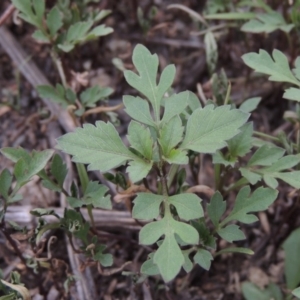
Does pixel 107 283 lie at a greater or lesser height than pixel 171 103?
lesser

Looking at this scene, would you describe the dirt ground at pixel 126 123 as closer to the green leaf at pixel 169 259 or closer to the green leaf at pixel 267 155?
the green leaf at pixel 267 155

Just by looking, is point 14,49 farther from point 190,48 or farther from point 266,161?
point 266,161

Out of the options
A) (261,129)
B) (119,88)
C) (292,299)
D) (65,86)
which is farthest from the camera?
(119,88)

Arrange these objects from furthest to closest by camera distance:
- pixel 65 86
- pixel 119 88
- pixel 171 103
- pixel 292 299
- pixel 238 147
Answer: pixel 119 88 < pixel 65 86 < pixel 292 299 < pixel 238 147 < pixel 171 103

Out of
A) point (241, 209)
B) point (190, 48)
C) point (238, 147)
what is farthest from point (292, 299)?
point (190, 48)

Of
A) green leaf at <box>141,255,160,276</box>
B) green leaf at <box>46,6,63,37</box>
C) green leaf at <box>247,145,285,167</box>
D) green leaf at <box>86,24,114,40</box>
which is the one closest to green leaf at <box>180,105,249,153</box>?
green leaf at <box>247,145,285,167</box>

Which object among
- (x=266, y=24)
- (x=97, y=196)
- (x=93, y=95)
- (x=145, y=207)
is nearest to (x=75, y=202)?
(x=97, y=196)
